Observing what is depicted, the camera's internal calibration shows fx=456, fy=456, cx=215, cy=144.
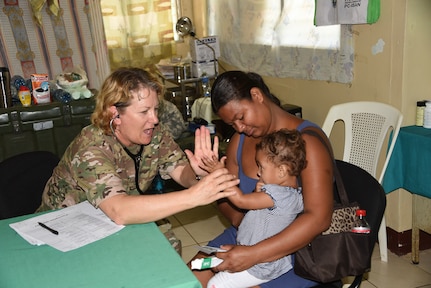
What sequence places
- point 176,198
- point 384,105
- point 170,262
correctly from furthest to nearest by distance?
point 384,105
point 176,198
point 170,262

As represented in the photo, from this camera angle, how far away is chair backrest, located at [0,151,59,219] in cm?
188

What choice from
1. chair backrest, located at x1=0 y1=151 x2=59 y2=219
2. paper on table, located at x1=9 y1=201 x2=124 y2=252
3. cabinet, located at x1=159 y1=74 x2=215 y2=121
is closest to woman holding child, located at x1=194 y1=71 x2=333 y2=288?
paper on table, located at x1=9 y1=201 x2=124 y2=252

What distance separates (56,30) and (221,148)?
68.9 inches

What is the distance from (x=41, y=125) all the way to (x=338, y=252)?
2576 mm

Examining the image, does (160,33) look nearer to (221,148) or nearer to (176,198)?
(221,148)

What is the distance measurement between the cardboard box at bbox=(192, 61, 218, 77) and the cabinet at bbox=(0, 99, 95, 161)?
1.15m

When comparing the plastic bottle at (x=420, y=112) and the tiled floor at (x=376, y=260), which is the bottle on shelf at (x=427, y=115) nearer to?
the plastic bottle at (x=420, y=112)

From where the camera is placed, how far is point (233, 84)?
1.65 m

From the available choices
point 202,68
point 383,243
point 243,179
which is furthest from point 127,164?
point 202,68

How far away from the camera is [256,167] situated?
5.84 ft

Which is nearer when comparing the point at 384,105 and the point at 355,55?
the point at 384,105

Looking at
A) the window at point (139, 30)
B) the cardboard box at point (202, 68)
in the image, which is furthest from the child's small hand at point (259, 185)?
the window at point (139, 30)

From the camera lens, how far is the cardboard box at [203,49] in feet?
13.9

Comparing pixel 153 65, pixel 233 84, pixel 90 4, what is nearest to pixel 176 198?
pixel 233 84
